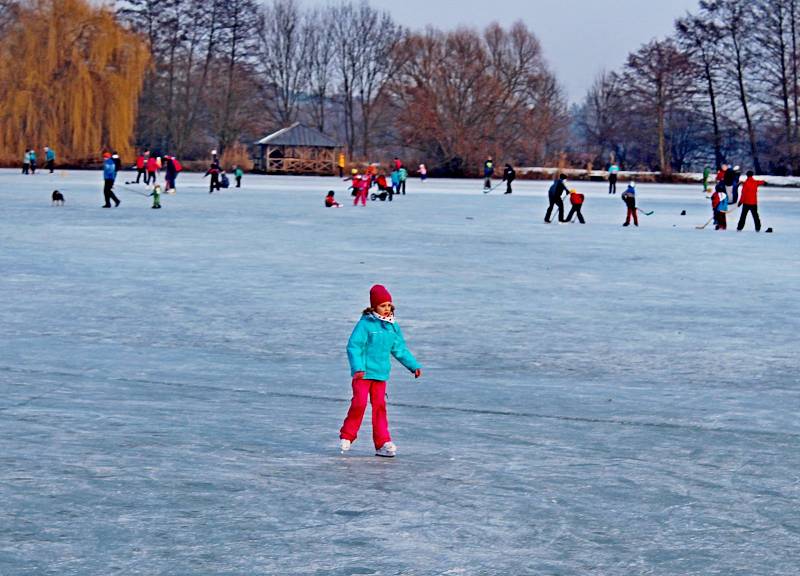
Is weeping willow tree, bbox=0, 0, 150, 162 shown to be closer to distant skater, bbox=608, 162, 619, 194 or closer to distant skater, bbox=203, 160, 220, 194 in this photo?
distant skater, bbox=203, 160, 220, 194

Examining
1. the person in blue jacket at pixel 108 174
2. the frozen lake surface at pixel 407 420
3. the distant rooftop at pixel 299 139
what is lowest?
the frozen lake surface at pixel 407 420

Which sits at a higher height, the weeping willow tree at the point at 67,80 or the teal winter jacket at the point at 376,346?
the weeping willow tree at the point at 67,80

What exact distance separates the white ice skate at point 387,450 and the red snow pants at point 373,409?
2cm

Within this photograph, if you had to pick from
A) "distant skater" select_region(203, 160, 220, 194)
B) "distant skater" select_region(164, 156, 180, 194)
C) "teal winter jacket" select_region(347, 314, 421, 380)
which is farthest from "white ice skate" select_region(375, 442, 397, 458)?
"distant skater" select_region(203, 160, 220, 194)

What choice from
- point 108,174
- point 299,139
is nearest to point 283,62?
point 299,139

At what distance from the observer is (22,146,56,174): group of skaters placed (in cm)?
5328

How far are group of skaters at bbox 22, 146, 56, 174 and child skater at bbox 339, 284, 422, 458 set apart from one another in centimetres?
4931

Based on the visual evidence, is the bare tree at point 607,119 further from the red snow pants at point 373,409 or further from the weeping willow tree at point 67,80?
the red snow pants at point 373,409

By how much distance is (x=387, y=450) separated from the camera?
20.4ft

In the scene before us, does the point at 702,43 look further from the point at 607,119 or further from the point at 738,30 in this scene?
the point at 607,119

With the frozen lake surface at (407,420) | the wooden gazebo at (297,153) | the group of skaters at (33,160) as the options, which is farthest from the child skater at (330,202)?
the wooden gazebo at (297,153)

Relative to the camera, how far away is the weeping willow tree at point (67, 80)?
57.5m

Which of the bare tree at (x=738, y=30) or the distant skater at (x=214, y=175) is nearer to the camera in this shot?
the distant skater at (x=214, y=175)

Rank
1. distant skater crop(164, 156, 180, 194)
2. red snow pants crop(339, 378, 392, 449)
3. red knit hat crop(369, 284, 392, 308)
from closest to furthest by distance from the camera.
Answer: red knit hat crop(369, 284, 392, 308), red snow pants crop(339, 378, 392, 449), distant skater crop(164, 156, 180, 194)
